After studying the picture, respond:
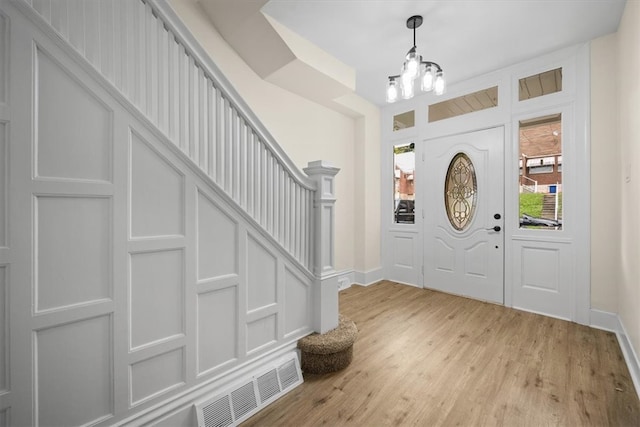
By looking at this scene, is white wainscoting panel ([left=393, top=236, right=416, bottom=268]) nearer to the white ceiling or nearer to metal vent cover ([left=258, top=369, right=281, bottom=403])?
the white ceiling

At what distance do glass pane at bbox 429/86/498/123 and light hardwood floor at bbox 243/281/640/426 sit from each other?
250cm

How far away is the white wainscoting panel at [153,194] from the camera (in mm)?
1289

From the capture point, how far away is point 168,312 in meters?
1.38

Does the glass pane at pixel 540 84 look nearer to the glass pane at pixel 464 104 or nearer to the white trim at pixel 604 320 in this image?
the glass pane at pixel 464 104

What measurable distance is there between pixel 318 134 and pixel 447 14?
1853 millimetres

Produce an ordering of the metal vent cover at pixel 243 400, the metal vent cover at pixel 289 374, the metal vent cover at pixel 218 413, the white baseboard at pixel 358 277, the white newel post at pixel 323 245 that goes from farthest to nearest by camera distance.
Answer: the white baseboard at pixel 358 277 < the white newel post at pixel 323 245 < the metal vent cover at pixel 289 374 < the metal vent cover at pixel 243 400 < the metal vent cover at pixel 218 413

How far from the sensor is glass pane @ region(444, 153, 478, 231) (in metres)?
3.60

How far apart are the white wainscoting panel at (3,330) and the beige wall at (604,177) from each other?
4.11m

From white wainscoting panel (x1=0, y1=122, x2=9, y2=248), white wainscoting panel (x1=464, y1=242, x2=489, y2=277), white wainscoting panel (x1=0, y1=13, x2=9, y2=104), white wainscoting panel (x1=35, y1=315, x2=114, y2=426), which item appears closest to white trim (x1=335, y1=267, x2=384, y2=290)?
white wainscoting panel (x1=464, y1=242, x2=489, y2=277)

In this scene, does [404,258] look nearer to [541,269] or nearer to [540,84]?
[541,269]

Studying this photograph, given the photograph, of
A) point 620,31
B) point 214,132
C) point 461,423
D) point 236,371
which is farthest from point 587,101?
point 236,371

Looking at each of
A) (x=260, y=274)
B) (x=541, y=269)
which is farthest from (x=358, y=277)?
(x=260, y=274)

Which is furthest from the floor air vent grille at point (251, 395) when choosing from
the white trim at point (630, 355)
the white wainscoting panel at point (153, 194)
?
the white trim at point (630, 355)

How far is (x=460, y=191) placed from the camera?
3705 millimetres
